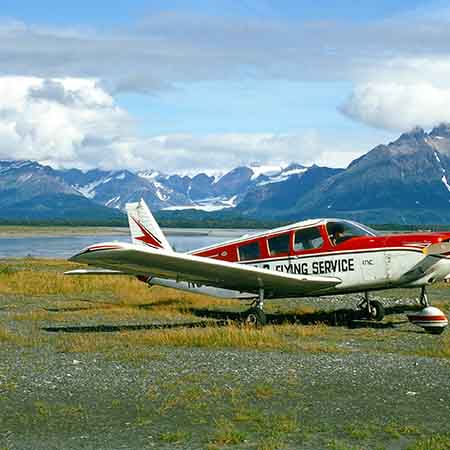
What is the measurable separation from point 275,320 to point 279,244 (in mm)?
1981

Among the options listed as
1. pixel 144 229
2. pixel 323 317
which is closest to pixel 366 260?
pixel 323 317

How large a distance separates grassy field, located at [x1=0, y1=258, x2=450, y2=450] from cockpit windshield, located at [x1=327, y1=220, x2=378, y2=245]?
185 cm

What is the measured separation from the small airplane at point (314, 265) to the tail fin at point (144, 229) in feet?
11.0

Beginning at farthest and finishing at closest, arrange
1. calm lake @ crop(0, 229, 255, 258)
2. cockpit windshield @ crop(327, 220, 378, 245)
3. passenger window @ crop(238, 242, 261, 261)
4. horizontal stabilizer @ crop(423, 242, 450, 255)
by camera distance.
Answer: calm lake @ crop(0, 229, 255, 258), passenger window @ crop(238, 242, 261, 261), cockpit windshield @ crop(327, 220, 378, 245), horizontal stabilizer @ crop(423, 242, 450, 255)

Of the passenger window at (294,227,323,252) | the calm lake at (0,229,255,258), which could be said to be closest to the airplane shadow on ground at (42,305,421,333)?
the passenger window at (294,227,323,252)

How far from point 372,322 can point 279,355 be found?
500 cm

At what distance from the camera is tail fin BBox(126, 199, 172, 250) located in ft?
63.4

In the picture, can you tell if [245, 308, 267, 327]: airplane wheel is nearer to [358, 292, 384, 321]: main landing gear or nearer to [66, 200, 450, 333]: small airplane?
[66, 200, 450, 333]: small airplane

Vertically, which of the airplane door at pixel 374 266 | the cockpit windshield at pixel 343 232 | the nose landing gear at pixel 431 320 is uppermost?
the cockpit windshield at pixel 343 232

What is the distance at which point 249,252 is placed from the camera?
637 inches

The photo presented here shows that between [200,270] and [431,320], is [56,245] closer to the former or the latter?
[200,270]

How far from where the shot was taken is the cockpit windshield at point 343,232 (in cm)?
1537

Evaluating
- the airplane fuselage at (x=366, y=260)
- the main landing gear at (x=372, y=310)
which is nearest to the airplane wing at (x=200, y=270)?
the airplane fuselage at (x=366, y=260)

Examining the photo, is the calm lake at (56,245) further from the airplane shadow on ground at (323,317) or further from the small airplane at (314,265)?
Result: the small airplane at (314,265)
